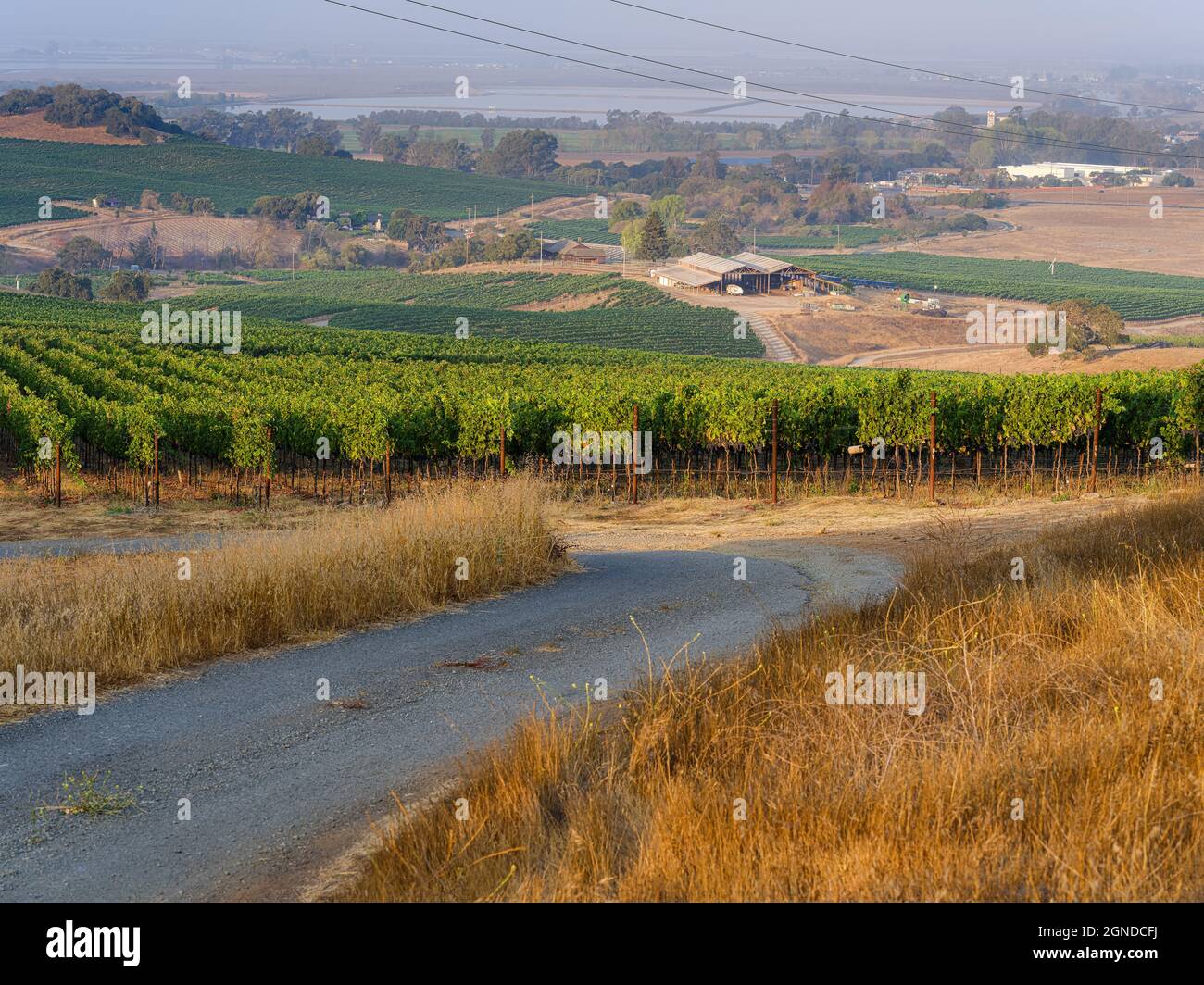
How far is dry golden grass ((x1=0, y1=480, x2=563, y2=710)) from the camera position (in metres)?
9.19

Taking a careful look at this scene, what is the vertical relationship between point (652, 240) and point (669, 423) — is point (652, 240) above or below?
above

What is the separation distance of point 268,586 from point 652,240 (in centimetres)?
14907

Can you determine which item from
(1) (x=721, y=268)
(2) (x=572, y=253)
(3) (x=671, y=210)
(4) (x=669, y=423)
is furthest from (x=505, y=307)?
(4) (x=669, y=423)

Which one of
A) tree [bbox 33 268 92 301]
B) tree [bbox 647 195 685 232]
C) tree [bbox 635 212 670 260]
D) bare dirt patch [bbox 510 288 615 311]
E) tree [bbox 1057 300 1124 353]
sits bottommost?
tree [bbox 1057 300 1124 353]

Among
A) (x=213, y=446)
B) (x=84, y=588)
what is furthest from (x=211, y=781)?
(x=213, y=446)

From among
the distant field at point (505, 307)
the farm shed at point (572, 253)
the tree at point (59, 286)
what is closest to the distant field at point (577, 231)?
the farm shed at point (572, 253)

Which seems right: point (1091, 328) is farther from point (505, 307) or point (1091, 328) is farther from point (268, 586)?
point (268, 586)

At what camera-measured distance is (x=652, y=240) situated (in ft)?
511

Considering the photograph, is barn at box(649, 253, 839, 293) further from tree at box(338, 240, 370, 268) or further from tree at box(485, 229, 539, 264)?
tree at box(338, 240, 370, 268)

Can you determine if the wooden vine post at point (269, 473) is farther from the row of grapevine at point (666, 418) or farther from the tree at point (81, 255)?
the tree at point (81, 255)

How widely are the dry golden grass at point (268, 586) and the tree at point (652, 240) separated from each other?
14457 cm

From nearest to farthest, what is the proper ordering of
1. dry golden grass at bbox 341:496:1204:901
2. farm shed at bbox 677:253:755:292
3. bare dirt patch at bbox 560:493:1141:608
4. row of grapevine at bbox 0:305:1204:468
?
dry golden grass at bbox 341:496:1204:901
bare dirt patch at bbox 560:493:1141:608
row of grapevine at bbox 0:305:1204:468
farm shed at bbox 677:253:755:292

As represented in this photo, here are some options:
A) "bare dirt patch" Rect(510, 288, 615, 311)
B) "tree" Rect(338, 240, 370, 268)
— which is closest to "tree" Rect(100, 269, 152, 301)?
"bare dirt patch" Rect(510, 288, 615, 311)

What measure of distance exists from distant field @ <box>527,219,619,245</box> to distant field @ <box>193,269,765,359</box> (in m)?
39.4
